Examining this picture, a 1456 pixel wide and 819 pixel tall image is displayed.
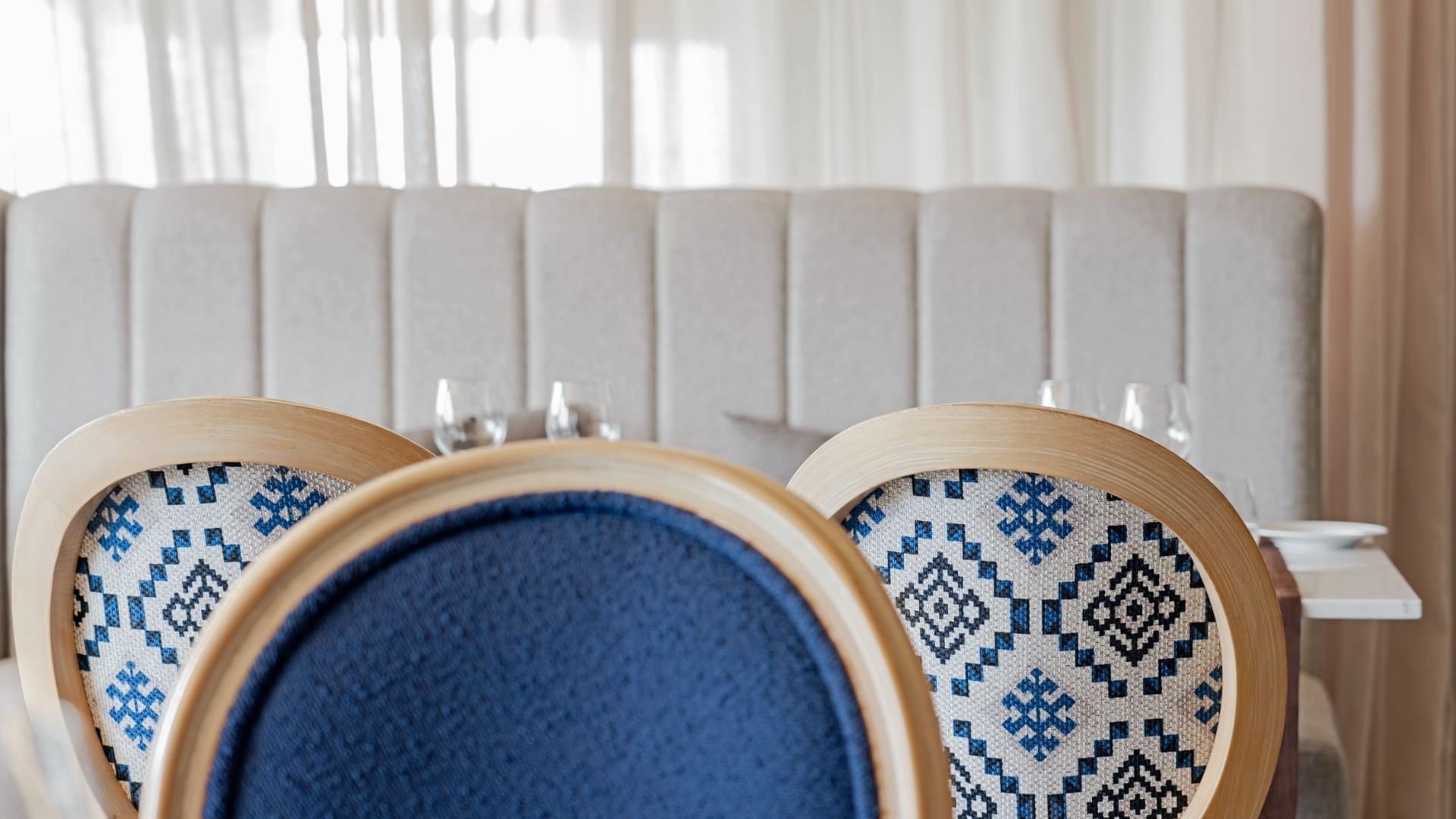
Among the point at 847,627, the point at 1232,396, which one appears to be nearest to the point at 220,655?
the point at 847,627

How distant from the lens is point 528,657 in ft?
1.25

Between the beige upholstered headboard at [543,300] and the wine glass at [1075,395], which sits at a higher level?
the beige upholstered headboard at [543,300]

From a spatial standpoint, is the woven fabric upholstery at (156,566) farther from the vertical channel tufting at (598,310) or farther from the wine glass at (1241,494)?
the vertical channel tufting at (598,310)

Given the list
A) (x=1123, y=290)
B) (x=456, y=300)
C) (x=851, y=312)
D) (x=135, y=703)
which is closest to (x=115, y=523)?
(x=135, y=703)

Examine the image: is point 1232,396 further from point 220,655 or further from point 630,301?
point 220,655

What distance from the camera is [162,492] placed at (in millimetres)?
760

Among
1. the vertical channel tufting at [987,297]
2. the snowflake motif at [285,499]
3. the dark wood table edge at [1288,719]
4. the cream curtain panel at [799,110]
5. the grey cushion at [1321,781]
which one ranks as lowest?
the grey cushion at [1321,781]

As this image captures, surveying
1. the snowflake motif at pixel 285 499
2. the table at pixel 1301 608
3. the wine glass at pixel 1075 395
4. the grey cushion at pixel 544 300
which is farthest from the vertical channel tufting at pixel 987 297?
the snowflake motif at pixel 285 499

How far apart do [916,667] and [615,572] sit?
10 centimetres

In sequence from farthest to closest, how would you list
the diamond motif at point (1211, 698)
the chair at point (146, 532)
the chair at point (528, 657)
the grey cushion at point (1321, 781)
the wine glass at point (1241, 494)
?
the grey cushion at point (1321, 781), the wine glass at point (1241, 494), the diamond motif at point (1211, 698), the chair at point (146, 532), the chair at point (528, 657)

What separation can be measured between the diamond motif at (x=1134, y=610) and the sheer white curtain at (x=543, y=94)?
159cm

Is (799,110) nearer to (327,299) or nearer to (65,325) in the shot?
(327,299)

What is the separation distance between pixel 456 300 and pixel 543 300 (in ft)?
0.48

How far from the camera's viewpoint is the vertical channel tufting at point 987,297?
1.99 meters
